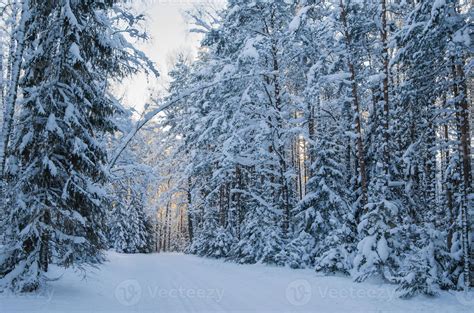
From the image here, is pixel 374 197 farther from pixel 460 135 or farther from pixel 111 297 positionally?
pixel 111 297

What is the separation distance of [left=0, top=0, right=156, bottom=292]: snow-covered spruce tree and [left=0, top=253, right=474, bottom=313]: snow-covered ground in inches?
38.4

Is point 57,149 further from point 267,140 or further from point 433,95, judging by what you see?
point 267,140

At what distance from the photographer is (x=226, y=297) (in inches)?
375

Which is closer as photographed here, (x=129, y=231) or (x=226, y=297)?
(x=226, y=297)

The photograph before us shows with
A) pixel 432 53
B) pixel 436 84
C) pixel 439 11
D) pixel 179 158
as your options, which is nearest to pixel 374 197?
pixel 436 84

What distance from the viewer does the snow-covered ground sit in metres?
7.93

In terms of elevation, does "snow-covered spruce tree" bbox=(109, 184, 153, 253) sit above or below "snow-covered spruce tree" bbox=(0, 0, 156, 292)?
below

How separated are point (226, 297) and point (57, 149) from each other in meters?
5.76

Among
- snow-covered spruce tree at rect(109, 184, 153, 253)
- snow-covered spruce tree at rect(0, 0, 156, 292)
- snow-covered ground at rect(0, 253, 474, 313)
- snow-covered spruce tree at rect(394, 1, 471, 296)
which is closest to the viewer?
snow-covered ground at rect(0, 253, 474, 313)

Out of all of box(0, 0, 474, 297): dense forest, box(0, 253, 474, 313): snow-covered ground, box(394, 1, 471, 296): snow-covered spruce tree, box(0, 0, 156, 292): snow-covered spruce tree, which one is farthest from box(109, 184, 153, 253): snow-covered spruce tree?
box(394, 1, 471, 296): snow-covered spruce tree

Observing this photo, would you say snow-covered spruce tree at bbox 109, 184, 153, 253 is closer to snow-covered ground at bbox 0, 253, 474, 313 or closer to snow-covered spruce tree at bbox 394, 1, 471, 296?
snow-covered ground at bbox 0, 253, 474, 313

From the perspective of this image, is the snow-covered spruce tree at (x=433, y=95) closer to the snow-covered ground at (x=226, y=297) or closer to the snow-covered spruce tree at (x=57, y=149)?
the snow-covered ground at (x=226, y=297)

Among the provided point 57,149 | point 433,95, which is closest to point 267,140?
point 433,95

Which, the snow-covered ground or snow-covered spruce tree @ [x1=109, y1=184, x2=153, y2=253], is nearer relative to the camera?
the snow-covered ground
